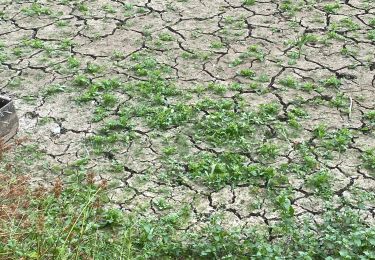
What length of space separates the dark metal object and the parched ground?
117 millimetres

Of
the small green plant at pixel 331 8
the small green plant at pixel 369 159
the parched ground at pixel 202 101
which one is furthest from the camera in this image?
the small green plant at pixel 331 8

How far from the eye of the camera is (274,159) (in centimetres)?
454

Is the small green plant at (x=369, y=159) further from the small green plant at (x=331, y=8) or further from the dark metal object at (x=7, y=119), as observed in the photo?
the dark metal object at (x=7, y=119)

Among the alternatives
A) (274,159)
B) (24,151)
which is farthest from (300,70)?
(24,151)

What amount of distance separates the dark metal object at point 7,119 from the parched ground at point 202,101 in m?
0.12

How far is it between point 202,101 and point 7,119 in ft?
4.33

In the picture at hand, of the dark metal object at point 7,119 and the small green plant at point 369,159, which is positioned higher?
the dark metal object at point 7,119

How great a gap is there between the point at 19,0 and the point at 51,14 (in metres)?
0.50

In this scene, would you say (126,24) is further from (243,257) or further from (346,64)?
(243,257)

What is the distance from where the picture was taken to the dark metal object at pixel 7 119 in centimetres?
467

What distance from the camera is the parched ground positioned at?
4.30 m

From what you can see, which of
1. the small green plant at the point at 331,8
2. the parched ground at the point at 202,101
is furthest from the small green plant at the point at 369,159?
the small green plant at the point at 331,8

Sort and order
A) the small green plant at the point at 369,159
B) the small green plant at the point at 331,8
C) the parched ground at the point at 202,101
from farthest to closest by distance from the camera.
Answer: the small green plant at the point at 331,8
the small green plant at the point at 369,159
the parched ground at the point at 202,101

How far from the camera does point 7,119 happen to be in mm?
4695
